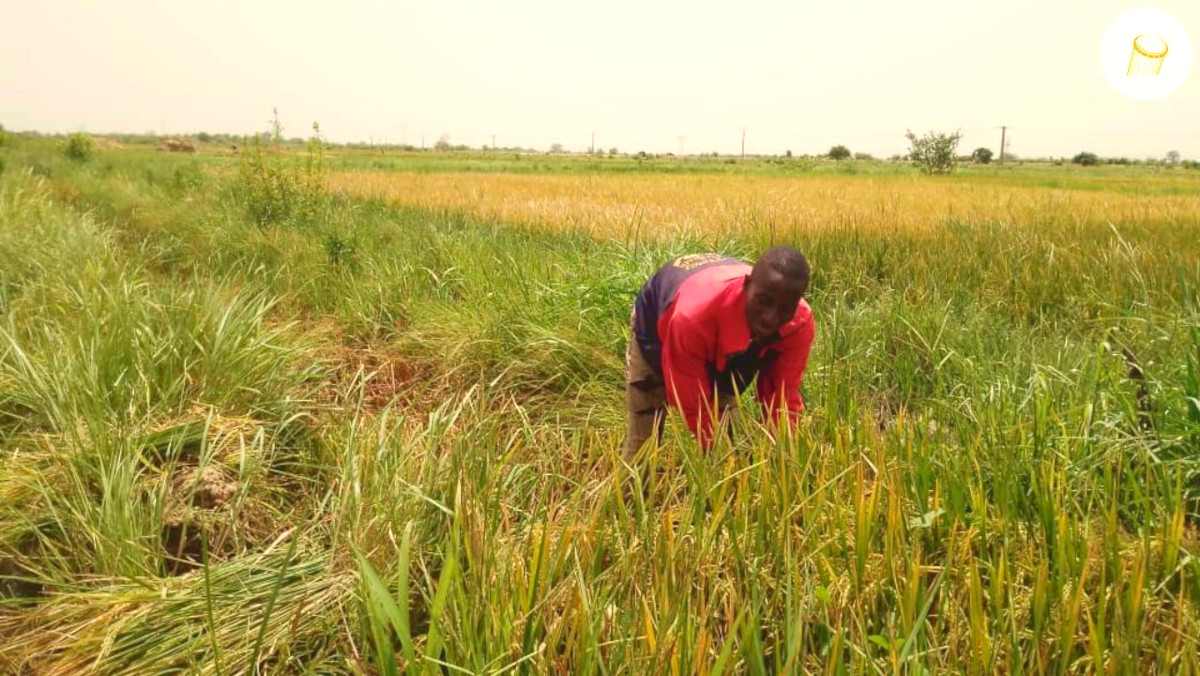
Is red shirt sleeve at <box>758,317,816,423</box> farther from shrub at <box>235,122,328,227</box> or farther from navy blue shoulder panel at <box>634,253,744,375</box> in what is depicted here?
shrub at <box>235,122,328,227</box>

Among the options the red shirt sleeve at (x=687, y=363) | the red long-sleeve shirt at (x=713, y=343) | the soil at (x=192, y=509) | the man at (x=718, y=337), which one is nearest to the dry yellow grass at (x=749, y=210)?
the man at (x=718, y=337)

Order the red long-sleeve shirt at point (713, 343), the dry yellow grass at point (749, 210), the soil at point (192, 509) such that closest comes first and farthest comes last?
the soil at point (192, 509)
the red long-sleeve shirt at point (713, 343)
the dry yellow grass at point (749, 210)

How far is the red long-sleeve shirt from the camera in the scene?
2107mm

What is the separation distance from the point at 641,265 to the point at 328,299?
2520 mm

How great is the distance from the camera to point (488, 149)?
300ft

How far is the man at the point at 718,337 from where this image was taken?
6.20 ft

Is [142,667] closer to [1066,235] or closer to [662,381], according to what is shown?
[662,381]

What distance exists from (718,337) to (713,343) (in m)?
0.04

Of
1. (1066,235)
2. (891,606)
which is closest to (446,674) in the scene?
(891,606)

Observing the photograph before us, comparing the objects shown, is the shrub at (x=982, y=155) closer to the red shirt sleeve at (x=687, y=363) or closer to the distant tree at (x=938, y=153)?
the distant tree at (x=938, y=153)

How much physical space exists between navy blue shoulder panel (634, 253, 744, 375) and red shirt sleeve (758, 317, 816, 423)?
1.32 feet

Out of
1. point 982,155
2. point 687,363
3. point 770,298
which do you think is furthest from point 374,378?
point 982,155

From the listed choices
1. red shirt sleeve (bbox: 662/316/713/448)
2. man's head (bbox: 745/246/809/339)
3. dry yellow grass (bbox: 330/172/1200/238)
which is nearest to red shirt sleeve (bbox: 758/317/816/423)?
red shirt sleeve (bbox: 662/316/713/448)

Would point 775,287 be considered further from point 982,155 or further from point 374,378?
point 982,155
